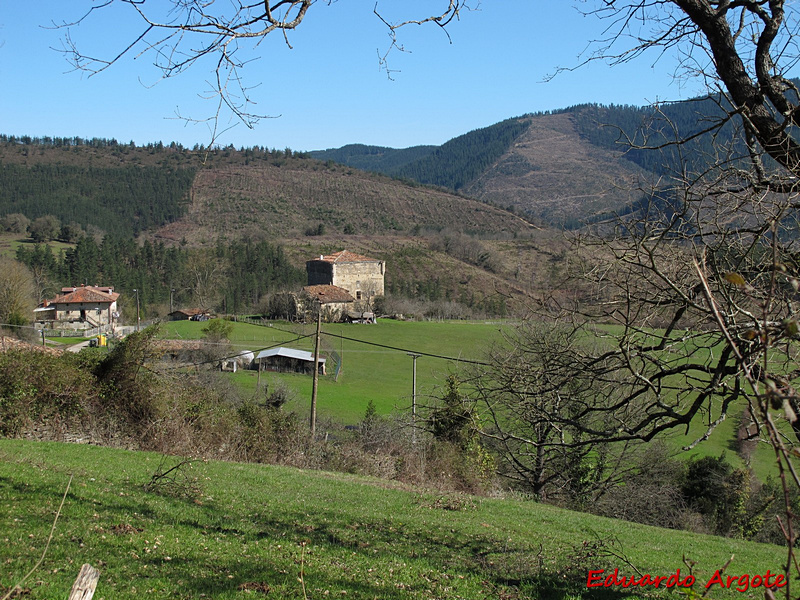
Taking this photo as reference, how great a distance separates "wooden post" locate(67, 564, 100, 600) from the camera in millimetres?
2027

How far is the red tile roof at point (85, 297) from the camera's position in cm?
5694

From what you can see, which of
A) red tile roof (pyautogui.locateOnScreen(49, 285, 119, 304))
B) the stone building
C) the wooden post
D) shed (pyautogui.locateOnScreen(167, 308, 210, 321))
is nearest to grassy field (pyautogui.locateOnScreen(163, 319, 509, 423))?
shed (pyautogui.locateOnScreen(167, 308, 210, 321))

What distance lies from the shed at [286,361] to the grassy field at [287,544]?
29993mm

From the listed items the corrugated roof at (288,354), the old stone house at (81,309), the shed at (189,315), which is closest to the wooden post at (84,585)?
the corrugated roof at (288,354)

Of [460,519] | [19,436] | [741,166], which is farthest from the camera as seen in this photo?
[19,436]

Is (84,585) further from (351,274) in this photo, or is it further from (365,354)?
(351,274)

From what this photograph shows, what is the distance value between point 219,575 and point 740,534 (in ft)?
69.1

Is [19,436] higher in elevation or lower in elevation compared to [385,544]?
lower

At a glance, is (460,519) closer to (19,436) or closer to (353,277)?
(19,436)

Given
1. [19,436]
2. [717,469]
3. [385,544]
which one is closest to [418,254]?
[717,469]

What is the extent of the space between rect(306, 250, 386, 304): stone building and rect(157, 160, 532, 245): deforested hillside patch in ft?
118

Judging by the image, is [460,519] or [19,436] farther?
[19,436]

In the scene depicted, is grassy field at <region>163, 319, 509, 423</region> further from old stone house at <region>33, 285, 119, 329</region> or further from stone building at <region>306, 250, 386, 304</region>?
stone building at <region>306, 250, 386, 304</region>

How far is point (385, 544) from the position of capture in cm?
718
